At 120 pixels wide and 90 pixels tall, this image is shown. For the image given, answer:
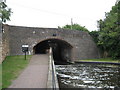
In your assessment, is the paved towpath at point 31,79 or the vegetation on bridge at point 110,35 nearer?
the paved towpath at point 31,79

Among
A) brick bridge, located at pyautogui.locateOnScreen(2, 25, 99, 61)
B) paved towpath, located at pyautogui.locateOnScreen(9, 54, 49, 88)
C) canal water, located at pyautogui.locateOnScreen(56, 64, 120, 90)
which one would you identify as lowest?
canal water, located at pyautogui.locateOnScreen(56, 64, 120, 90)

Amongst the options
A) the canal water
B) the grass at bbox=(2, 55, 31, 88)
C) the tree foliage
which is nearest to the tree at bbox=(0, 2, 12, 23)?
the grass at bbox=(2, 55, 31, 88)

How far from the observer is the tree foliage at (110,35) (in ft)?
51.1

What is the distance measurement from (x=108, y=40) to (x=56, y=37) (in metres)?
5.57

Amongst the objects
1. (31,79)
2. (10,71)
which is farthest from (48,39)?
(31,79)

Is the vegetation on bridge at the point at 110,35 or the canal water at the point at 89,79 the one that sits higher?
the vegetation on bridge at the point at 110,35

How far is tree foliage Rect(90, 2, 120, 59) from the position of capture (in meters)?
15.6

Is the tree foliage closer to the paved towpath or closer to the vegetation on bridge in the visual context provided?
the vegetation on bridge

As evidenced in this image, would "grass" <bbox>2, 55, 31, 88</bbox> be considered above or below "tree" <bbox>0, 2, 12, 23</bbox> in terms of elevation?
below

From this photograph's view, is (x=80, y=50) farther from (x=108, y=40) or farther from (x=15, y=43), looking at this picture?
(x=15, y=43)

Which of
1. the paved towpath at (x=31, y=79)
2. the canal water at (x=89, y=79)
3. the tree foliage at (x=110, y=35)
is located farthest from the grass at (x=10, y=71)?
the tree foliage at (x=110, y=35)

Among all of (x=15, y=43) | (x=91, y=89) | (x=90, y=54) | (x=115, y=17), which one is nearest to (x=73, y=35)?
(x=90, y=54)

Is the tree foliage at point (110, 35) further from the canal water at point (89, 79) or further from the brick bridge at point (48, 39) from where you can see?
the canal water at point (89, 79)

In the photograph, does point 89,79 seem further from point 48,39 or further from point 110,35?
point 48,39
